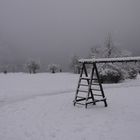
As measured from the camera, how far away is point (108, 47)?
131ft

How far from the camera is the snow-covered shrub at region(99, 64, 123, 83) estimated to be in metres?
36.0

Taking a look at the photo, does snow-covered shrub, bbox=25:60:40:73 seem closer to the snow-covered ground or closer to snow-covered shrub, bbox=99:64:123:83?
snow-covered shrub, bbox=99:64:123:83

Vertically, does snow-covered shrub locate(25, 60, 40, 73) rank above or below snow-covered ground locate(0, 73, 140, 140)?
above

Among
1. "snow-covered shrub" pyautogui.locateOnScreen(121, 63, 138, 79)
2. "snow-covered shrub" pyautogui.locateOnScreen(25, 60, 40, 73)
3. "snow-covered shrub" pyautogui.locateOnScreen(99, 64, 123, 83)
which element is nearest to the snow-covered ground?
"snow-covered shrub" pyautogui.locateOnScreen(99, 64, 123, 83)

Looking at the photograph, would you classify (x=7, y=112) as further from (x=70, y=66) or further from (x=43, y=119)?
(x=70, y=66)

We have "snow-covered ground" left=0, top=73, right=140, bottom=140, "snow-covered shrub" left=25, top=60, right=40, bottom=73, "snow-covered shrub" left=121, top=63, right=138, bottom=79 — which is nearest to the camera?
"snow-covered ground" left=0, top=73, right=140, bottom=140

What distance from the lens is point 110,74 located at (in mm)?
36062

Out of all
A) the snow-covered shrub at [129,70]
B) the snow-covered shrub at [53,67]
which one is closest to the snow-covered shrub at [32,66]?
the snow-covered shrub at [53,67]

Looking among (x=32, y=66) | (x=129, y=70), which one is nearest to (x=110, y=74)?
(x=129, y=70)

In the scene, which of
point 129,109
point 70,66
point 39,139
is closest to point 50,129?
point 39,139

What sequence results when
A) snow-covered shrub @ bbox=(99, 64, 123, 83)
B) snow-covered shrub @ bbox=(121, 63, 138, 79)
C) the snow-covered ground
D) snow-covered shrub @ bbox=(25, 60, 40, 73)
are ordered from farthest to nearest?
1. snow-covered shrub @ bbox=(25, 60, 40, 73)
2. snow-covered shrub @ bbox=(121, 63, 138, 79)
3. snow-covered shrub @ bbox=(99, 64, 123, 83)
4. the snow-covered ground

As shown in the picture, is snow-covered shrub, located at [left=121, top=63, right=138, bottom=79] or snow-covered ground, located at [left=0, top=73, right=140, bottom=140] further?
snow-covered shrub, located at [left=121, top=63, right=138, bottom=79]

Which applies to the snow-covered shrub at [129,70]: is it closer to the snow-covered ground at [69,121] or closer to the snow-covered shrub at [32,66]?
the snow-covered ground at [69,121]

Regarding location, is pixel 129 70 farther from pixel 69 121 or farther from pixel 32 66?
pixel 32 66
